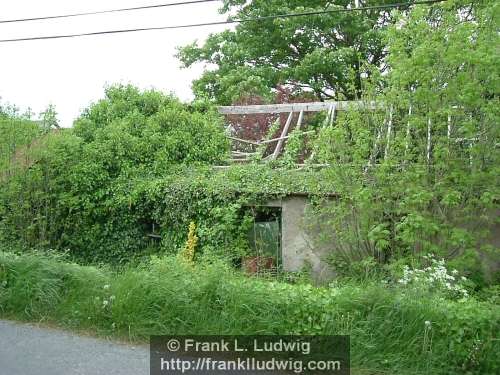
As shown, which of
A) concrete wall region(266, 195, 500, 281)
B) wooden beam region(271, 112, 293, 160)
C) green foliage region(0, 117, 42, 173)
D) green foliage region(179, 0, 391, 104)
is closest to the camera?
concrete wall region(266, 195, 500, 281)

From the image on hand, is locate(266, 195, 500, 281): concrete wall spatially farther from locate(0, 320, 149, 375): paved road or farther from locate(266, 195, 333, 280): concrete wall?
locate(0, 320, 149, 375): paved road

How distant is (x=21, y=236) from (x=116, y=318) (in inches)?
278

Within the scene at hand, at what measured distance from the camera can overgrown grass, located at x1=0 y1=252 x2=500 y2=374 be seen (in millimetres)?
4887

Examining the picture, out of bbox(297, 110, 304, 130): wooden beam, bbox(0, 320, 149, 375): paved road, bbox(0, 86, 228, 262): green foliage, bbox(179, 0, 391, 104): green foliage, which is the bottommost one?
bbox(0, 320, 149, 375): paved road

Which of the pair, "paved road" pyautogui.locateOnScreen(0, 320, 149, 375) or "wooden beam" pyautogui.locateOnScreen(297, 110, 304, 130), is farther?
"wooden beam" pyautogui.locateOnScreen(297, 110, 304, 130)

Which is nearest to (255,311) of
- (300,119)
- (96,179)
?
(96,179)

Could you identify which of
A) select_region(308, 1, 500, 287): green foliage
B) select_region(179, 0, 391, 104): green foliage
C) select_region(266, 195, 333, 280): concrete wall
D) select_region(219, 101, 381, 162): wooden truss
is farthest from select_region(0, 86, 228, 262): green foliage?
select_region(179, 0, 391, 104): green foliage

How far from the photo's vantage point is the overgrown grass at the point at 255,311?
16.0 ft

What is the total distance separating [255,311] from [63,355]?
1.96m

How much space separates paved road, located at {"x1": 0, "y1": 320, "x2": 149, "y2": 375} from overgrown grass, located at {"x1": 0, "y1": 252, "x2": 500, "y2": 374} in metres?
0.29

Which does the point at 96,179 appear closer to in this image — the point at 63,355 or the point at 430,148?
the point at 63,355

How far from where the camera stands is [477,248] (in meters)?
8.63

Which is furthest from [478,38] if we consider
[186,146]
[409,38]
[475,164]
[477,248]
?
[186,146]

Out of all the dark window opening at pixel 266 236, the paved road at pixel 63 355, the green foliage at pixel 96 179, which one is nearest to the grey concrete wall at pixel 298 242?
the dark window opening at pixel 266 236
